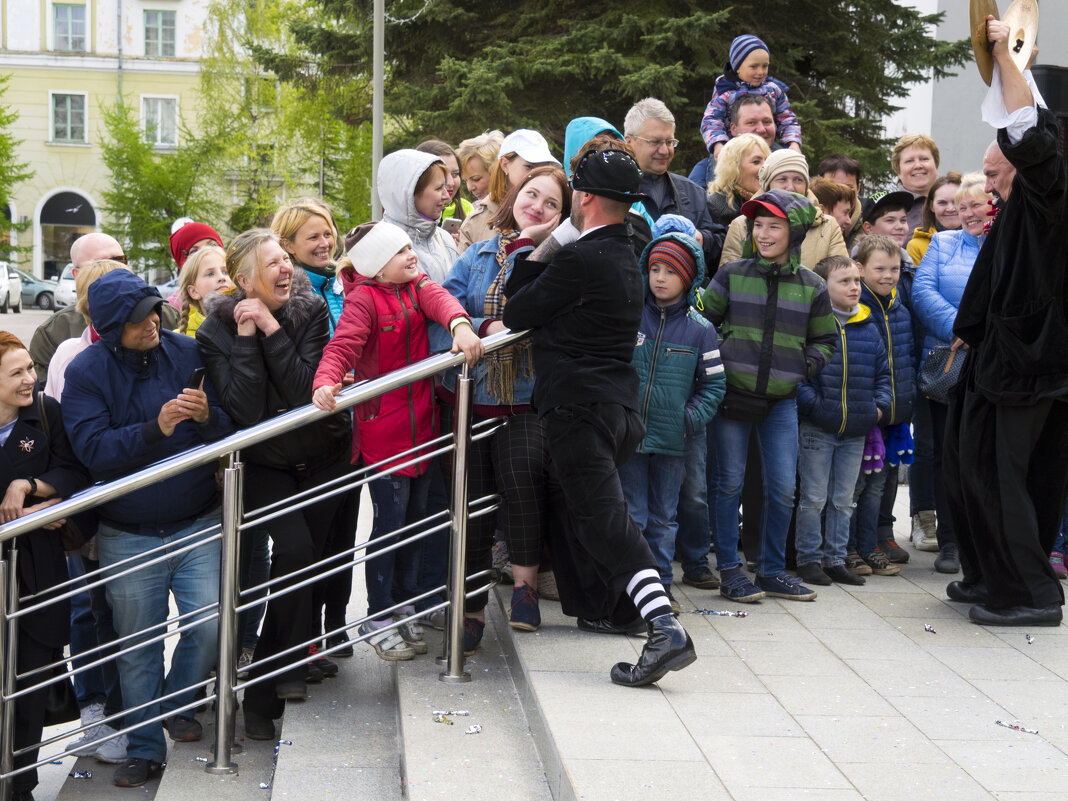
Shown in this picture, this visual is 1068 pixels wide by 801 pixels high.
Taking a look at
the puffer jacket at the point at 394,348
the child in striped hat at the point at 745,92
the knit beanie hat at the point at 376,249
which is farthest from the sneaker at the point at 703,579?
the child in striped hat at the point at 745,92

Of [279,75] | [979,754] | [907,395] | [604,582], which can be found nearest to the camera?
[979,754]

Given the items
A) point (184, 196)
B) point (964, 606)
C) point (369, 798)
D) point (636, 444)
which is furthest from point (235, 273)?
point (184, 196)

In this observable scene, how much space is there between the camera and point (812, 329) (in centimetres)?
552

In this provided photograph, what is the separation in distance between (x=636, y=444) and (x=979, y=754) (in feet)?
5.22

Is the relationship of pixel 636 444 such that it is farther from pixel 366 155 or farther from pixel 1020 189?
pixel 366 155

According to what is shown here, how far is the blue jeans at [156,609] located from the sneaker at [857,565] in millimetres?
3171

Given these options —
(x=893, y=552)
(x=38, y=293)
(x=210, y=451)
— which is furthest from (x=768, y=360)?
(x=38, y=293)

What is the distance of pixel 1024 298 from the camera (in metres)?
5.20

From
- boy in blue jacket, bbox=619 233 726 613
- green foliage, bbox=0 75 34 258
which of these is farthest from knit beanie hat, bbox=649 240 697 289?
green foliage, bbox=0 75 34 258

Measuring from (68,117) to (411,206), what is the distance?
152ft

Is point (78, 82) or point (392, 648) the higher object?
point (78, 82)

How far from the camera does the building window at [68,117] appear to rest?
154 feet

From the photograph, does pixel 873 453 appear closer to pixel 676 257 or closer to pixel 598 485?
pixel 676 257

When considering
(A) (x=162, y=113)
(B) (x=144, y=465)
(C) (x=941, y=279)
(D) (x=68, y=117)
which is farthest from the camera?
(A) (x=162, y=113)
